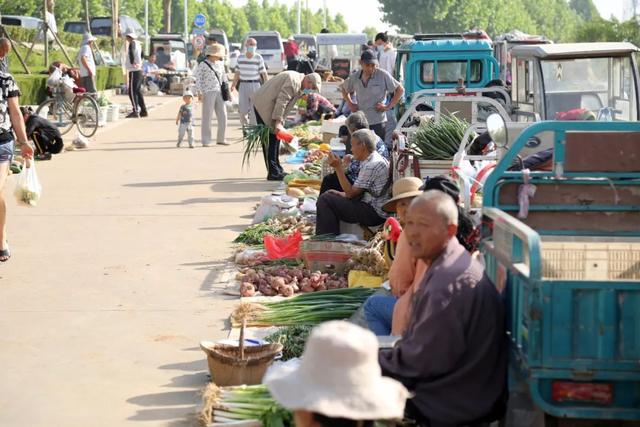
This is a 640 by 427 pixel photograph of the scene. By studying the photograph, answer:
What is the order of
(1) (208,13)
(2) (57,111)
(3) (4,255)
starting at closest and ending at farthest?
(3) (4,255), (2) (57,111), (1) (208,13)

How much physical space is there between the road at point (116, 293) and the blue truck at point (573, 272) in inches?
81.6

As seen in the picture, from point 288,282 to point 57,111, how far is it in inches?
511

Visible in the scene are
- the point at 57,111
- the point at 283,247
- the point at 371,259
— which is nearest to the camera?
the point at 371,259

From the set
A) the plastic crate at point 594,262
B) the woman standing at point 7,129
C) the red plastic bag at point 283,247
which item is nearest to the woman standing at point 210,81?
the woman standing at point 7,129

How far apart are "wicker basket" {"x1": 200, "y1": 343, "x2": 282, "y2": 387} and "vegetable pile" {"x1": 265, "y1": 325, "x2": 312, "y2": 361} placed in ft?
0.89

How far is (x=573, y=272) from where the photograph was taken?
527 cm

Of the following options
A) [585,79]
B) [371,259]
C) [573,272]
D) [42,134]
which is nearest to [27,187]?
[371,259]

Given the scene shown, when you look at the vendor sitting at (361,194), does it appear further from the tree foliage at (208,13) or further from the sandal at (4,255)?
the tree foliage at (208,13)

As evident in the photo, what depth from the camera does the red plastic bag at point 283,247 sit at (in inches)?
394

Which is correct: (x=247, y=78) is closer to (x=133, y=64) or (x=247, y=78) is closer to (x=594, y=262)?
(x=133, y=64)

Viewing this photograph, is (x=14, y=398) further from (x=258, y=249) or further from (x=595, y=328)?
(x=258, y=249)

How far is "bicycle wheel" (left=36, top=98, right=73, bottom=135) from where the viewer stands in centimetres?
2055

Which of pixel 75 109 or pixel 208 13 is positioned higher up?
pixel 208 13

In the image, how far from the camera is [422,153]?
9688mm
